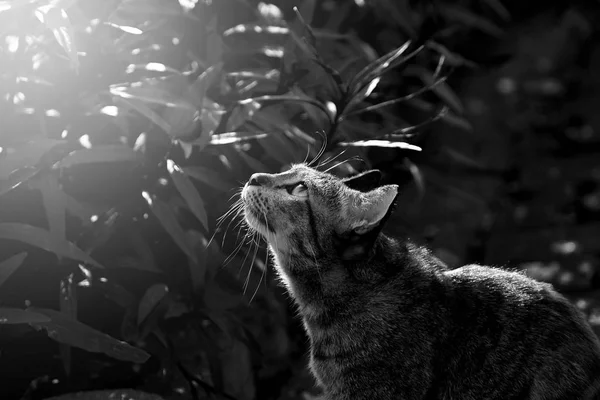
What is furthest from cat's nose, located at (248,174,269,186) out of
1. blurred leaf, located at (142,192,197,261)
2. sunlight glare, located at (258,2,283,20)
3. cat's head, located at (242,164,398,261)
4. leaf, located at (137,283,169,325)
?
sunlight glare, located at (258,2,283,20)

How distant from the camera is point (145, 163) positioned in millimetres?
4305

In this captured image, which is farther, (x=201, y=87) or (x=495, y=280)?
(x=201, y=87)

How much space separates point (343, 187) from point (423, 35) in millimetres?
2634

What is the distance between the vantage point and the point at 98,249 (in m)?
4.32

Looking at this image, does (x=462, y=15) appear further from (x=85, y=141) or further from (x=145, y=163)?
(x=85, y=141)

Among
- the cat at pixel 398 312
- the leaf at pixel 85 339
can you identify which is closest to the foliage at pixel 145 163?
the leaf at pixel 85 339

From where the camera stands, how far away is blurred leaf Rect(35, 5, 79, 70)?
3.69 meters

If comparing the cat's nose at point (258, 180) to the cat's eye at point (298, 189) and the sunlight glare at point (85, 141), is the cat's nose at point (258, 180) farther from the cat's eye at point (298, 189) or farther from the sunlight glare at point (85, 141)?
the sunlight glare at point (85, 141)

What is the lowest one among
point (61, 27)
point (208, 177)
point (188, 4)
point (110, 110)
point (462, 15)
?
point (462, 15)

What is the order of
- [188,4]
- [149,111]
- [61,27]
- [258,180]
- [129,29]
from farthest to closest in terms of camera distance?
[188,4] < [149,111] < [129,29] < [258,180] < [61,27]

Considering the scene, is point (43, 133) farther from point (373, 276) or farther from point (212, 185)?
point (373, 276)

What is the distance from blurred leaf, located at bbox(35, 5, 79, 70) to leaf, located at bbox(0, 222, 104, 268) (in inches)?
29.4

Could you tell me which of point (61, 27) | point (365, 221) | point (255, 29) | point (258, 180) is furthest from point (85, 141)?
point (365, 221)

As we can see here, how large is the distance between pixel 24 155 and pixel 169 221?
2.38 feet
